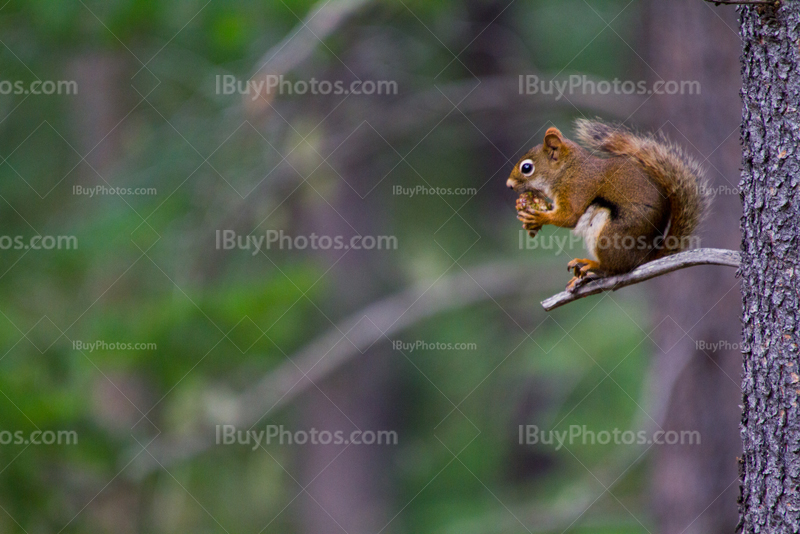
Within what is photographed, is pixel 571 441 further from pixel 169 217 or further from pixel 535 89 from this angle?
pixel 169 217

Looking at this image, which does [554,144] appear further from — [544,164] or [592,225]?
[592,225]

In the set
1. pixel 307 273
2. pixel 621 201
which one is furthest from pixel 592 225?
pixel 307 273

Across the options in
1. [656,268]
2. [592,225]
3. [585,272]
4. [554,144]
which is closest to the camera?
[656,268]

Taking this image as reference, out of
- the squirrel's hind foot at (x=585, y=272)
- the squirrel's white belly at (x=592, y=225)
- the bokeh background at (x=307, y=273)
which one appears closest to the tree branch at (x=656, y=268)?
the squirrel's hind foot at (x=585, y=272)

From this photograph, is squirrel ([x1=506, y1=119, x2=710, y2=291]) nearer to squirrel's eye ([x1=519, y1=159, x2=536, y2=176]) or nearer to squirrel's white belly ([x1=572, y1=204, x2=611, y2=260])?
squirrel's white belly ([x1=572, y1=204, x2=611, y2=260])

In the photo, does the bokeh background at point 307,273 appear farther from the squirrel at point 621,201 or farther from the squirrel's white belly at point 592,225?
the squirrel's white belly at point 592,225

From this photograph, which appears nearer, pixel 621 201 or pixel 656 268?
pixel 656 268

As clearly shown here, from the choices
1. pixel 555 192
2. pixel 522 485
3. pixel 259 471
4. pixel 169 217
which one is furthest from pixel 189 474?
pixel 522 485
